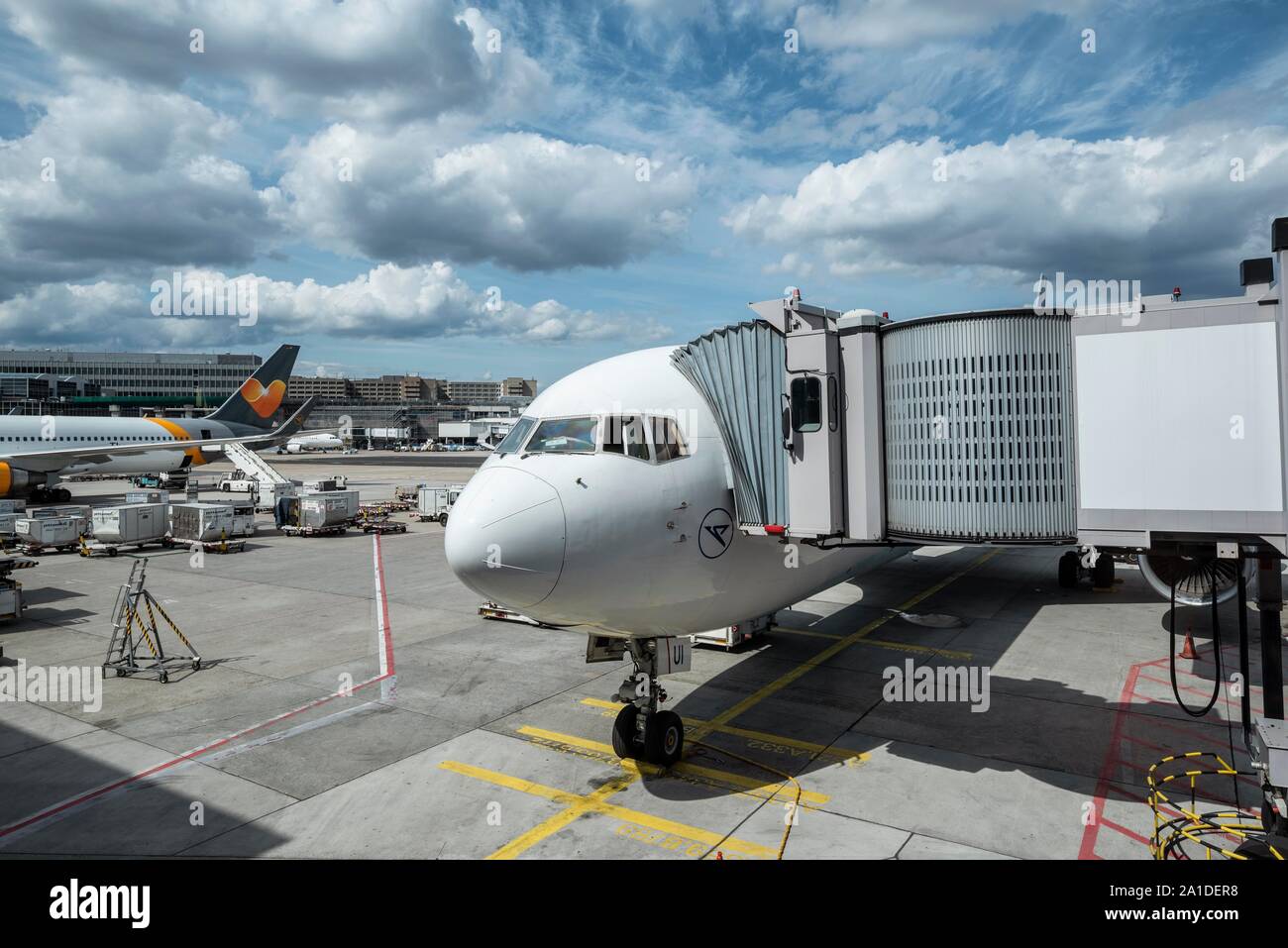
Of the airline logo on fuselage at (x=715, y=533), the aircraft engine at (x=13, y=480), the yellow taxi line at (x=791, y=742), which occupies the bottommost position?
the yellow taxi line at (x=791, y=742)

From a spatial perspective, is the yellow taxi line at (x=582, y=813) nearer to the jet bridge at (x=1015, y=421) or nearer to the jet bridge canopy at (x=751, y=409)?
the jet bridge at (x=1015, y=421)

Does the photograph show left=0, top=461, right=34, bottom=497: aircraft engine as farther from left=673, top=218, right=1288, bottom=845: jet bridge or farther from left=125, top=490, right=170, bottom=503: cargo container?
left=673, top=218, right=1288, bottom=845: jet bridge

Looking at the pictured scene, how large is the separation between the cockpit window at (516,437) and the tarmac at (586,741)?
15.2 feet

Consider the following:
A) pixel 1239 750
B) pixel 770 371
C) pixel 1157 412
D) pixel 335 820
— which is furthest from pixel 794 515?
pixel 1239 750

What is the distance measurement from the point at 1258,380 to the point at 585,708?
10693 mm

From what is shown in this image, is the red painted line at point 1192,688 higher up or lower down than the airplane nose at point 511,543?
lower down

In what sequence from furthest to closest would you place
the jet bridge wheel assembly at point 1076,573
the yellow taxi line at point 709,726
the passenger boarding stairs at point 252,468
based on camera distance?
1. the passenger boarding stairs at point 252,468
2. the jet bridge wheel assembly at point 1076,573
3. the yellow taxi line at point 709,726

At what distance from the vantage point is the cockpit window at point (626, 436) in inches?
384

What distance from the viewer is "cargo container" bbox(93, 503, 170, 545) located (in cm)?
3188

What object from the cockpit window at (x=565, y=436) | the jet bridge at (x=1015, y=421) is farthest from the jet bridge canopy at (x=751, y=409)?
the cockpit window at (x=565, y=436)

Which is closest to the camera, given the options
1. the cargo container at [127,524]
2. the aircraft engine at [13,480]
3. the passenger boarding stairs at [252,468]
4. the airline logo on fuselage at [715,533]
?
the airline logo on fuselage at [715,533]
